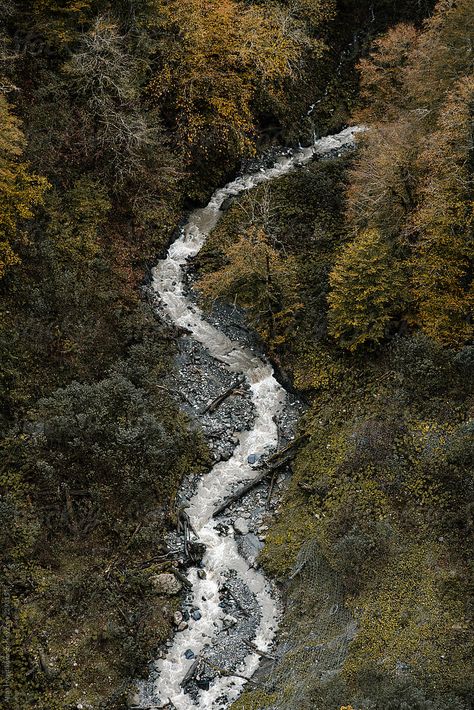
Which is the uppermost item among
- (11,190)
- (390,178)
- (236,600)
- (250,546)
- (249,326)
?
(11,190)

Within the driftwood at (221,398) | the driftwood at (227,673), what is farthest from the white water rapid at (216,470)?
the driftwood at (221,398)

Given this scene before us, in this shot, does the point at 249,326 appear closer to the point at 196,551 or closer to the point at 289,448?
the point at 289,448

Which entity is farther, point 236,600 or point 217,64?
point 217,64

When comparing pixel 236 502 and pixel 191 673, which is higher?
pixel 236 502

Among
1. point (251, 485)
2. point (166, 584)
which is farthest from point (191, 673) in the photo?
point (251, 485)

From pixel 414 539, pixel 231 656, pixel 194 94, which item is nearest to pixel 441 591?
pixel 414 539

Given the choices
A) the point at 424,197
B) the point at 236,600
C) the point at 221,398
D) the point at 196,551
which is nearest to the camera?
the point at 236,600

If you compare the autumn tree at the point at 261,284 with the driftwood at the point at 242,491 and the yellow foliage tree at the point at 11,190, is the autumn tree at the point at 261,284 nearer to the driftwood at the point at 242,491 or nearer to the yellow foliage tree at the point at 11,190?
the driftwood at the point at 242,491

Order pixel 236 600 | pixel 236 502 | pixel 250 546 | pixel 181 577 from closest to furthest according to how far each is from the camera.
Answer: pixel 236 600
pixel 181 577
pixel 250 546
pixel 236 502

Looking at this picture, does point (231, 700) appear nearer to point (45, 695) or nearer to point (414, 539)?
point (45, 695)
